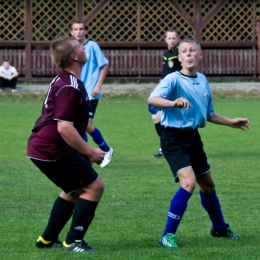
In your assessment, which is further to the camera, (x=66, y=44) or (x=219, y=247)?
(x=219, y=247)

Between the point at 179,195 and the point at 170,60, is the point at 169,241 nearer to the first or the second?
the point at 179,195

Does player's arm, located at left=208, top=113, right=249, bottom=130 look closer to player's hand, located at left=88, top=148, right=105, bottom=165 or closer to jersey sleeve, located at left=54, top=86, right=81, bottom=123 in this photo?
player's hand, located at left=88, top=148, right=105, bottom=165

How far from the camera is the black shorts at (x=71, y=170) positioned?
5941mm

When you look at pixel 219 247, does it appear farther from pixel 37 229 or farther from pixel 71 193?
pixel 37 229

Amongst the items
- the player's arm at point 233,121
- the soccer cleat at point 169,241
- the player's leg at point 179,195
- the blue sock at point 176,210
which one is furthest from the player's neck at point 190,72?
the soccer cleat at point 169,241

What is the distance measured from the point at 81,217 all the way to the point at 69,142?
633 mm

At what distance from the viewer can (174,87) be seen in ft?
21.6

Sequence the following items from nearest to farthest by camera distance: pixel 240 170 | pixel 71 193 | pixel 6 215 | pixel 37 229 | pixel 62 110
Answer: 1. pixel 62 110
2. pixel 71 193
3. pixel 37 229
4. pixel 6 215
5. pixel 240 170

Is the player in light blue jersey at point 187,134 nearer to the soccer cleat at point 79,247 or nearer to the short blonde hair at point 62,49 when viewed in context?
the soccer cleat at point 79,247

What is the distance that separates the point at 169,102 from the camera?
618 centimetres

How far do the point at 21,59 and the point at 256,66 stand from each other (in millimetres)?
8858

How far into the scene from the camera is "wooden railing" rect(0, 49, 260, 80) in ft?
96.6

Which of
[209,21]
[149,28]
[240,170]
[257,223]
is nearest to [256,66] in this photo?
[209,21]

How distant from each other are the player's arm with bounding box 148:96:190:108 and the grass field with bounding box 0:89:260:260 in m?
1.13
